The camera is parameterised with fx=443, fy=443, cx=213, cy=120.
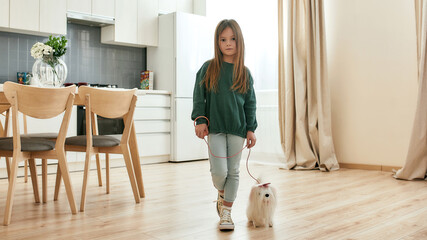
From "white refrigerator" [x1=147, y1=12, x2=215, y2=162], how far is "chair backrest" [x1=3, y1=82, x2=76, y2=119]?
2.63 m

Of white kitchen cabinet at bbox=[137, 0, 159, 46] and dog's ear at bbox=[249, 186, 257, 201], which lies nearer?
dog's ear at bbox=[249, 186, 257, 201]

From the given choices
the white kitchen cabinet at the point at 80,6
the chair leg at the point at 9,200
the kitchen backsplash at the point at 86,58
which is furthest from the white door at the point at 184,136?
the chair leg at the point at 9,200

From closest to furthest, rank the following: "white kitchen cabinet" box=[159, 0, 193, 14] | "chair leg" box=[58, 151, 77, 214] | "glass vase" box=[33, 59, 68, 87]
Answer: "chair leg" box=[58, 151, 77, 214] < "glass vase" box=[33, 59, 68, 87] < "white kitchen cabinet" box=[159, 0, 193, 14]

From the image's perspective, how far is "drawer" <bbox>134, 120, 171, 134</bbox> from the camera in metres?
4.68

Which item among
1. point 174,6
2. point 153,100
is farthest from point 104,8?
point 153,100

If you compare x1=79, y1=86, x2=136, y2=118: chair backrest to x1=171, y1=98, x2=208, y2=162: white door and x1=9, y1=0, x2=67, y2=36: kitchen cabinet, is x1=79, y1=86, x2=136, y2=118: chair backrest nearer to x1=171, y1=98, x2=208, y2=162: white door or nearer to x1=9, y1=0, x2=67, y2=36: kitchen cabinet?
x1=9, y1=0, x2=67, y2=36: kitchen cabinet

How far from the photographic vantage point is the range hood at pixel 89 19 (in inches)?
178

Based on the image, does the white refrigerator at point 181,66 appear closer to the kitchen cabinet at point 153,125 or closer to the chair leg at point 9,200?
the kitchen cabinet at point 153,125

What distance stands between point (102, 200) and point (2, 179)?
4.67ft

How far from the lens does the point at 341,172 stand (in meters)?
4.18

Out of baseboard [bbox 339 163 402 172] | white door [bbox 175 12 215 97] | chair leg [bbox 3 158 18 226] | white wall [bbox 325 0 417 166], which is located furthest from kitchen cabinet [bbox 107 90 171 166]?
chair leg [bbox 3 158 18 226]

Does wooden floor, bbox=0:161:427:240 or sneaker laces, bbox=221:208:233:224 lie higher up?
sneaker laces, bbox=221:208:233:224

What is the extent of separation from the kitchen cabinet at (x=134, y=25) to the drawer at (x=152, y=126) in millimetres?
942

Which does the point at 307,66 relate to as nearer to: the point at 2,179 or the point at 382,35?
the point at 382,35
